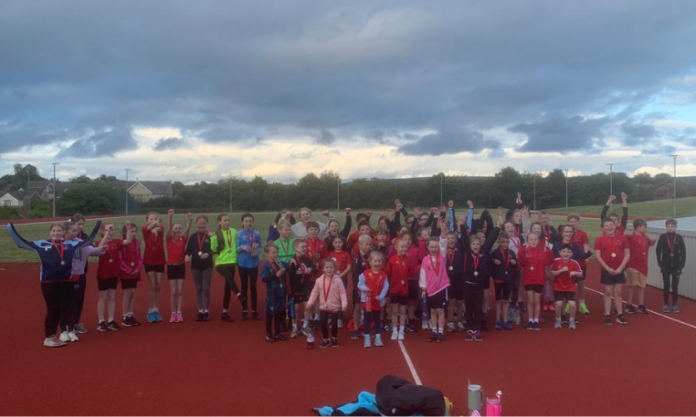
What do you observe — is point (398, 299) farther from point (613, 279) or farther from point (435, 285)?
point (613, 279)

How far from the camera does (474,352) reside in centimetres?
741

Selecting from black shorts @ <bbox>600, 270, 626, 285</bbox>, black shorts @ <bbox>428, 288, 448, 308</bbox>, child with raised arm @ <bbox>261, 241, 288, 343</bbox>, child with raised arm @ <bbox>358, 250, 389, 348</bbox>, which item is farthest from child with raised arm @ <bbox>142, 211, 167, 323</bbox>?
black shorts @ <bbox>600, 270, 626, 285</bbox>

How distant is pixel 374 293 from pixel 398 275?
0.59 meters

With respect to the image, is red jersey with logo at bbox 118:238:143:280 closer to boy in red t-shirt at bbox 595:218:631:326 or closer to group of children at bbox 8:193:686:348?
group of children at bbox 8:193:686:348

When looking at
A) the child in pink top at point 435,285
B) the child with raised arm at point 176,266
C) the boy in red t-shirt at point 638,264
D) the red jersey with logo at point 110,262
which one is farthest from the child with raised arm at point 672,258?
the red jersey with logo at point 110,262

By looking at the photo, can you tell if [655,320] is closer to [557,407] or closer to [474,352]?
[474,352]

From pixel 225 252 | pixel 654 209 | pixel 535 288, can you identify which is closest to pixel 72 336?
pixel 225 252

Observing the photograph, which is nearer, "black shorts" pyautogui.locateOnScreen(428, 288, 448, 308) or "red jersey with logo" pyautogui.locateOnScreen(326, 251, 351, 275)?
"black shorts" pyautogui.locateOnScreen(428, 288, 448, 308)

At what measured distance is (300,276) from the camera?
8.66 meters

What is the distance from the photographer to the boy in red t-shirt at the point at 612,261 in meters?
9.22

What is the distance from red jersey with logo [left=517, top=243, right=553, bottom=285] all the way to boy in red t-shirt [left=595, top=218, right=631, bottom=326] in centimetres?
104

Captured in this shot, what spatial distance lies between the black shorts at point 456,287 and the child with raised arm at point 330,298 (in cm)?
185

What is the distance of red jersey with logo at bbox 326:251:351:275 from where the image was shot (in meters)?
8.80

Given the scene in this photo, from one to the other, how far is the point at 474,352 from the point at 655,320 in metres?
3.95
